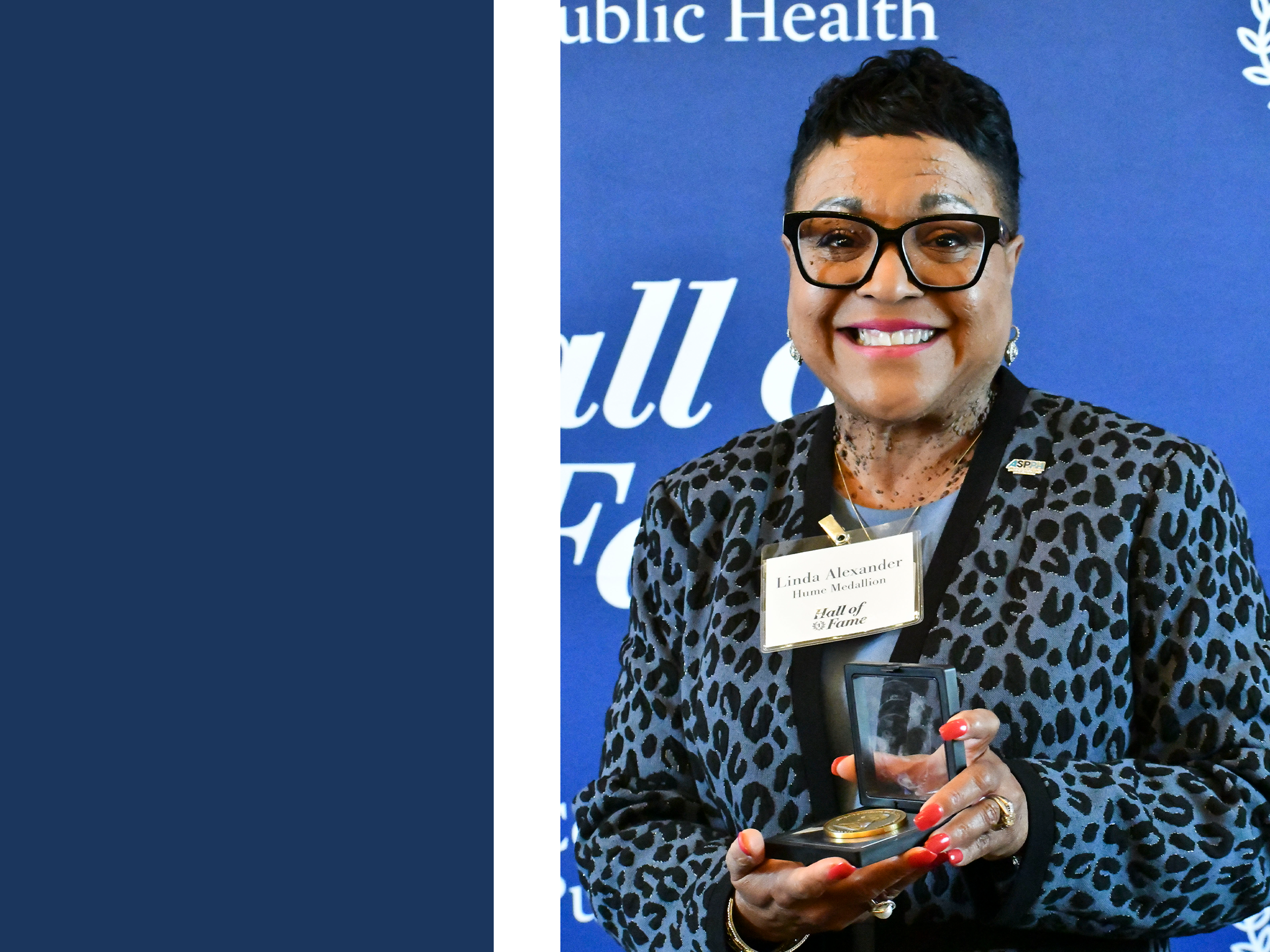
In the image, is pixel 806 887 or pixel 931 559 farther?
pixel 931 559

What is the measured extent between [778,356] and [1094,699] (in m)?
1.19

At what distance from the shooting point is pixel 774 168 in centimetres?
247

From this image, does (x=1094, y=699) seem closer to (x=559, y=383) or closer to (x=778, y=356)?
(x=778, y=356)

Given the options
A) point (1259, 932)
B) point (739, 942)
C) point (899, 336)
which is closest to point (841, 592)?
point (899, 336)

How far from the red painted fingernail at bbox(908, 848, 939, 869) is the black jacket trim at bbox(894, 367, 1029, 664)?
0.93 ft

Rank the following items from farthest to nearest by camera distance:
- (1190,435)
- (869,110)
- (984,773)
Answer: (1190,435), (869,110), (984,773)

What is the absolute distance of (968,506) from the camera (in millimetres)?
1515

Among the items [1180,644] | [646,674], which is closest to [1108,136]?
[1180,644]

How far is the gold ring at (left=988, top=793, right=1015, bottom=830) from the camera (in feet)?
4.11

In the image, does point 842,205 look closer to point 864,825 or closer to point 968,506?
point 968,506

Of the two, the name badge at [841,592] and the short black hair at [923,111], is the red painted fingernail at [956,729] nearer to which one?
the name badge at [841,592]

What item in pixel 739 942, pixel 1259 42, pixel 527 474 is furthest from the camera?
pixel 527 474

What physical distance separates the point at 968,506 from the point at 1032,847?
1.38ft

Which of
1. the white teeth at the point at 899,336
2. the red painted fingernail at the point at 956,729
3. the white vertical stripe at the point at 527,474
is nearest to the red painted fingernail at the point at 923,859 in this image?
the red painted fingernail at the point at 956,729
